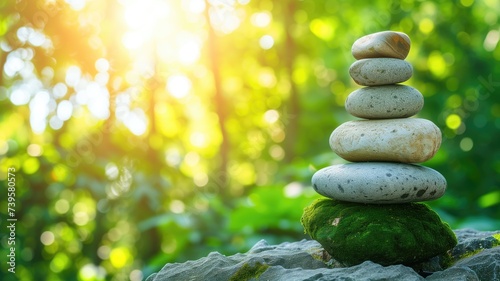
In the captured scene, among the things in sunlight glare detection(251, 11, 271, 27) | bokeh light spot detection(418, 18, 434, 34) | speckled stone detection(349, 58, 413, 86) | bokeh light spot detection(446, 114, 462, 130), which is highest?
sunlight glare detection(251, 11, 271, 27)

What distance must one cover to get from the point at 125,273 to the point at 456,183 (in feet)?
23.4

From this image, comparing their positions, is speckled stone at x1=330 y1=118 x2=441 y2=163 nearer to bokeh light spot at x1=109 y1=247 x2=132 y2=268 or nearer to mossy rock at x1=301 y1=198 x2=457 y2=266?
mossy rock at x1=301 y1=198 x2=457 y2=266

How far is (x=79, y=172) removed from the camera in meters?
8.86

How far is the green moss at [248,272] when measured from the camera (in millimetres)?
3701

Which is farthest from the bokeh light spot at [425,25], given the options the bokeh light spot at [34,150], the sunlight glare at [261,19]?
the bokeh light spot at [34,150]

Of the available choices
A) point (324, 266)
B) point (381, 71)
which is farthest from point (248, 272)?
point (381, 71)

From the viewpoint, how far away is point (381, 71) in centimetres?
394

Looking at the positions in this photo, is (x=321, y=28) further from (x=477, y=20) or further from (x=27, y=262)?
(x=27, y=262)

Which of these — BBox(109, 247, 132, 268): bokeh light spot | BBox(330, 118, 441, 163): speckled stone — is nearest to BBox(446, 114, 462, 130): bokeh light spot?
BBox(109, 247, 132, 268): bokeh light spot

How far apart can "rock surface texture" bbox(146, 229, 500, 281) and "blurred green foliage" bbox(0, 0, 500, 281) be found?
3.85 meters

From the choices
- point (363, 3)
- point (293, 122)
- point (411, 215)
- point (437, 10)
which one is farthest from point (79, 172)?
point (437, 10)

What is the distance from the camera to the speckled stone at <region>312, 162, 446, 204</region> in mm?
3709

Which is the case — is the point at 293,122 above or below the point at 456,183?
above

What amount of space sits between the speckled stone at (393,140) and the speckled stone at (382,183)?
0.24ft
